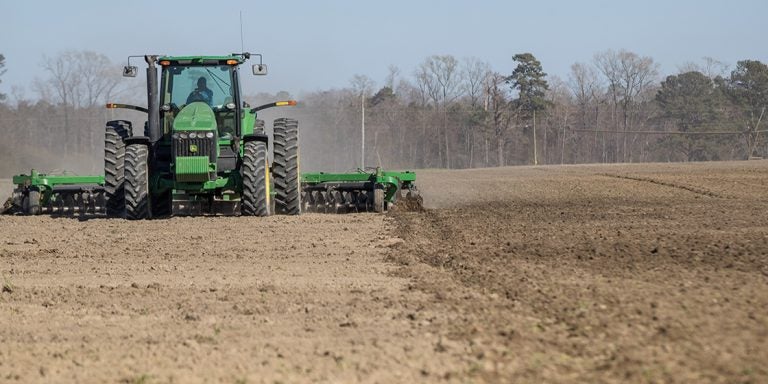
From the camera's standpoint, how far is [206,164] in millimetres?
15727

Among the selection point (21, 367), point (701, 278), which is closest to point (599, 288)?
point (701, 278)

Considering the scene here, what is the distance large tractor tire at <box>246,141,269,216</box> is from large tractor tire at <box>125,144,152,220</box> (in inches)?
61.5

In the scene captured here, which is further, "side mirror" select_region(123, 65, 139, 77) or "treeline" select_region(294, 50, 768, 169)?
"treeline" select_region(294, 50, 768, 169)

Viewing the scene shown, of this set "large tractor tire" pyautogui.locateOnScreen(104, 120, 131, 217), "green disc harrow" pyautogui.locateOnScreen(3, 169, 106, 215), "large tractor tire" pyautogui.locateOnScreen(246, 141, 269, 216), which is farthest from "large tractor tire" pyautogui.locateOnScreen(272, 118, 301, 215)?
"green disc harrow" pyautogui.locateOnScreen(3, 169, 106, 215)

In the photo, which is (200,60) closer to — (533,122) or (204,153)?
(204,153)

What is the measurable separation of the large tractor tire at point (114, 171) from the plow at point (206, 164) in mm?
17

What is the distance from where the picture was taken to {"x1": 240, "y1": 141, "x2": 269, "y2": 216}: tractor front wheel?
16.0 metres

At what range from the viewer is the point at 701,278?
8406 millimetres

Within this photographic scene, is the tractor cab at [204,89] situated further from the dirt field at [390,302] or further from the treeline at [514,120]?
the treeline at [514,120]

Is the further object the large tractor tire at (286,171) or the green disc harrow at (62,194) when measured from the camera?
the green disc harrow at (62,194)

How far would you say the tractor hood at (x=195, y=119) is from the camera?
622 inches

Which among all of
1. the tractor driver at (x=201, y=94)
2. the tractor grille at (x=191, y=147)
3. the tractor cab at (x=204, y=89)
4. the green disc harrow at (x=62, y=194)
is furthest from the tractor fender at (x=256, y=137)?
the green disc harrow at (x=62, y=194)

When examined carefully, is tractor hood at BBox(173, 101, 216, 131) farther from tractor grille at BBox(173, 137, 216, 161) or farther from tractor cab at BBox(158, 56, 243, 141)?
tractor cab at BBox(158, 56, 243, 141)

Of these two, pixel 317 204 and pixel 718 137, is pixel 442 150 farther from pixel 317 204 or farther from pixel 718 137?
pixel 317 204
